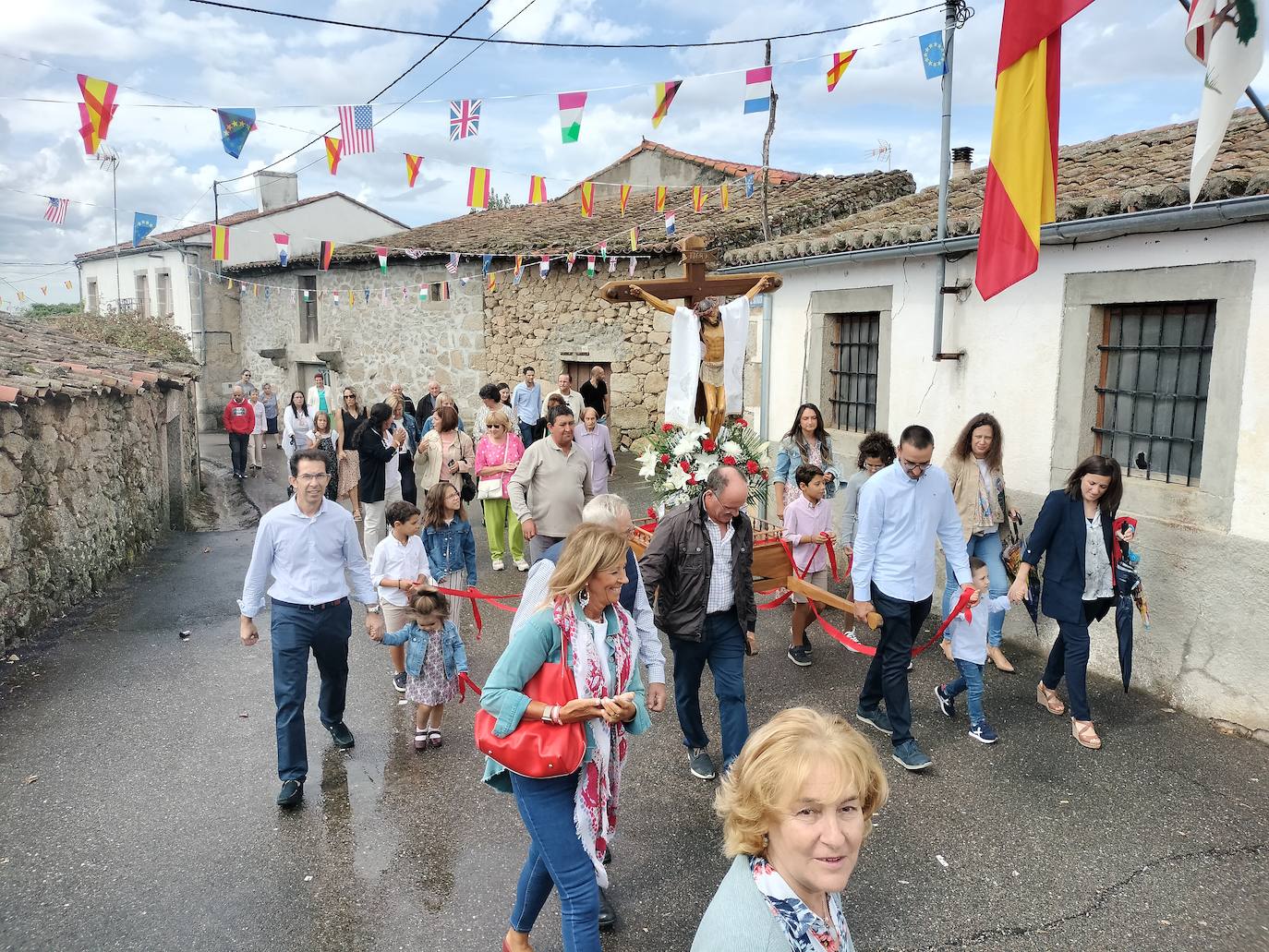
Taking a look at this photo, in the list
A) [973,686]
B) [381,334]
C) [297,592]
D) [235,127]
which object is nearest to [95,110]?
[235,127]

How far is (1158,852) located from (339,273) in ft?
65.6

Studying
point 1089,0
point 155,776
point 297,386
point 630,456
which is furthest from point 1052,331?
point 297,386

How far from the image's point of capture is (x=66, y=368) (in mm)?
8648

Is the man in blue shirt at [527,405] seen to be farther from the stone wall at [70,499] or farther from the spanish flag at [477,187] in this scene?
the stone wall at [70,499]

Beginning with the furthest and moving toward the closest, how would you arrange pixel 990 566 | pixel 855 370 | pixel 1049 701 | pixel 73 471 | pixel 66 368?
pixel 66 368 → pixel 855 370 → pixel 73 471 → pixel 990 566 → pixel 1049 701

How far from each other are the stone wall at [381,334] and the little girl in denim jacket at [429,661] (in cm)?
1354

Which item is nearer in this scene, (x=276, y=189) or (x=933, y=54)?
(x=933, y=54)

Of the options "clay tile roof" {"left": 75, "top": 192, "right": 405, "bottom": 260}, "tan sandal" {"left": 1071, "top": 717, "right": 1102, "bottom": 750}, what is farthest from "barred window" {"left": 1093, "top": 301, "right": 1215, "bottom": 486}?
"clay tile roof" {"left": 75, "top": 192, "right": 405, "bottom": 260}

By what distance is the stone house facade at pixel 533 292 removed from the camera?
14.8 meters

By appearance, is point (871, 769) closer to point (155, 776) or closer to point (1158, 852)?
point (1158, 852)

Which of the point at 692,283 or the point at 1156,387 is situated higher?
the point at 692,283

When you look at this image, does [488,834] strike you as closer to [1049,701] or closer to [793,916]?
[793,916]

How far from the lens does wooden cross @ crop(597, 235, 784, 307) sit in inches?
251

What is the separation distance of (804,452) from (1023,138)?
109 inches
